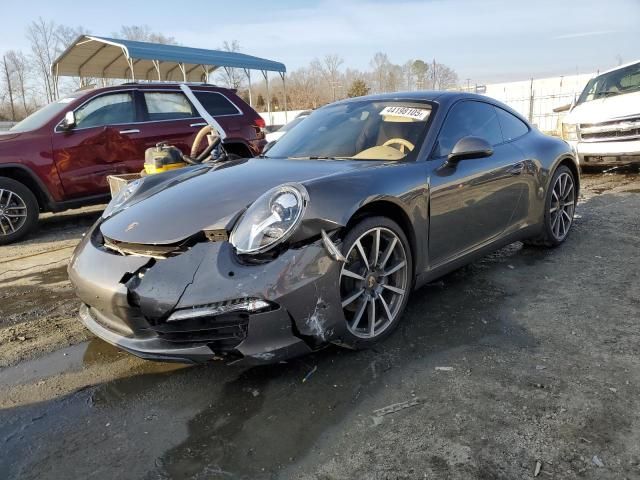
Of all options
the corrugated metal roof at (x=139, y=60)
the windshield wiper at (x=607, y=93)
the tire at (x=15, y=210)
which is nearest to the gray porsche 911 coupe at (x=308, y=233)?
the tire at (x=15, y=210)

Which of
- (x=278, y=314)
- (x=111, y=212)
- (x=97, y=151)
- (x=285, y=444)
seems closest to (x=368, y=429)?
(x=285, y=444)

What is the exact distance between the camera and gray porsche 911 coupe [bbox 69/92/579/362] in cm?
225

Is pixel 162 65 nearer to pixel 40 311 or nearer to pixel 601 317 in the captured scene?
pixel 40 311

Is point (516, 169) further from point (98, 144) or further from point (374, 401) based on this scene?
point (98, 144)

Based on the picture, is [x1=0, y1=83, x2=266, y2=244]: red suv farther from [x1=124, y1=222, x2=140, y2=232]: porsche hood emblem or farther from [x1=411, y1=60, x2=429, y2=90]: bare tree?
[x1=411, y1=60, x2=429, y2=90]: bare tree

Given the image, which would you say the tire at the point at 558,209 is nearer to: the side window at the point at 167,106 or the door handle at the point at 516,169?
the door handle at the point at 516,169

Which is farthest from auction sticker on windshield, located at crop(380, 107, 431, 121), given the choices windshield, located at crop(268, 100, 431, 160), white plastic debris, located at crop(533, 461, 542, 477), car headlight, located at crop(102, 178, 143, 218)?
white plastic debris, located at crop(533, 461, 542, 477)

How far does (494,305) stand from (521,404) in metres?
1.16

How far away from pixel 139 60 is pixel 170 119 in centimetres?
857

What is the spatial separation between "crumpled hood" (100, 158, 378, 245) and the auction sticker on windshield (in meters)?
0.57

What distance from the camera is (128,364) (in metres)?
2.74

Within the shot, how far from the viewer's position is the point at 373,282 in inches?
107

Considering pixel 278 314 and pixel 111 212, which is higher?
pixel 111 212

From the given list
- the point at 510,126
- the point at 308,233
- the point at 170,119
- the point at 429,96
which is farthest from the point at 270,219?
the point at 170,119
